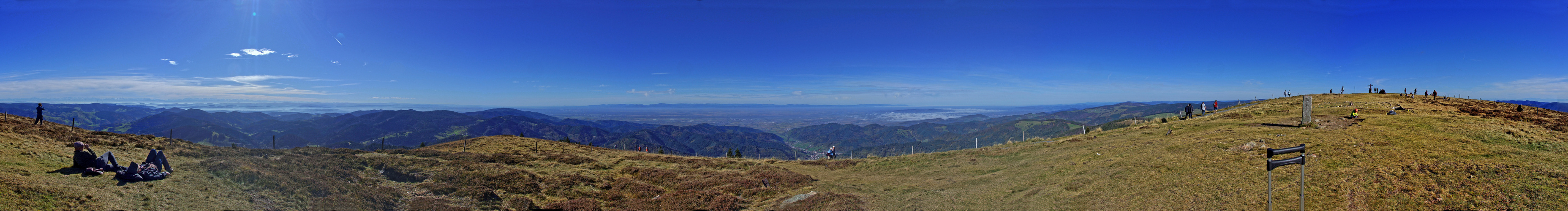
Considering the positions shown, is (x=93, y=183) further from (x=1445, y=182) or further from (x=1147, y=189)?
(x=1445, y=182)

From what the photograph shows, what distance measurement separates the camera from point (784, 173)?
774 inches

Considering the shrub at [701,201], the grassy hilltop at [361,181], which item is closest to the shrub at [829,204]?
the grassy hilltop at [361,181]

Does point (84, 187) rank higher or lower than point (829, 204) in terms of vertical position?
higher

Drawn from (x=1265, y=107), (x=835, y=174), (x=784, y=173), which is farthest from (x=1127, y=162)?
(x=1265, y=107)

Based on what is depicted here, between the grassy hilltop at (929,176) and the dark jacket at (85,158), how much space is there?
27cm

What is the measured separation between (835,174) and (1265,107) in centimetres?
3863

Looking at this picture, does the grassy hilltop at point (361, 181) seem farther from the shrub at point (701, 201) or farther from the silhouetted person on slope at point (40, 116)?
the silhouetted person on slope at point (40, 116)

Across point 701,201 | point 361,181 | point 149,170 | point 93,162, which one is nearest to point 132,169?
point 149,170

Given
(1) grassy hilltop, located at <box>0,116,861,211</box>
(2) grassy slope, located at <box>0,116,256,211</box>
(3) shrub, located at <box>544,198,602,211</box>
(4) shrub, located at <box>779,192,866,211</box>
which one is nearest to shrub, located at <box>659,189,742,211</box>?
(1) grassy hilltop, located at <box>0,116,861,211</box>

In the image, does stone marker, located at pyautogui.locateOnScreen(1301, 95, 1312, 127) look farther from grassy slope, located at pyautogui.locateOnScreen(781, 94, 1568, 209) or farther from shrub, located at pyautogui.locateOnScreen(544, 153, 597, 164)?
shrub, located at pyautogui.locateOnScreen(544, 153, 597, 164)

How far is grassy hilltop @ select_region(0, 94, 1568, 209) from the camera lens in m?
9.53

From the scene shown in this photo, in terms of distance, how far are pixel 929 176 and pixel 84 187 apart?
21026mm

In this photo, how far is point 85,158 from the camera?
11.8 m

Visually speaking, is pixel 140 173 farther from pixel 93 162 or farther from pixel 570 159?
pixel 570 159
